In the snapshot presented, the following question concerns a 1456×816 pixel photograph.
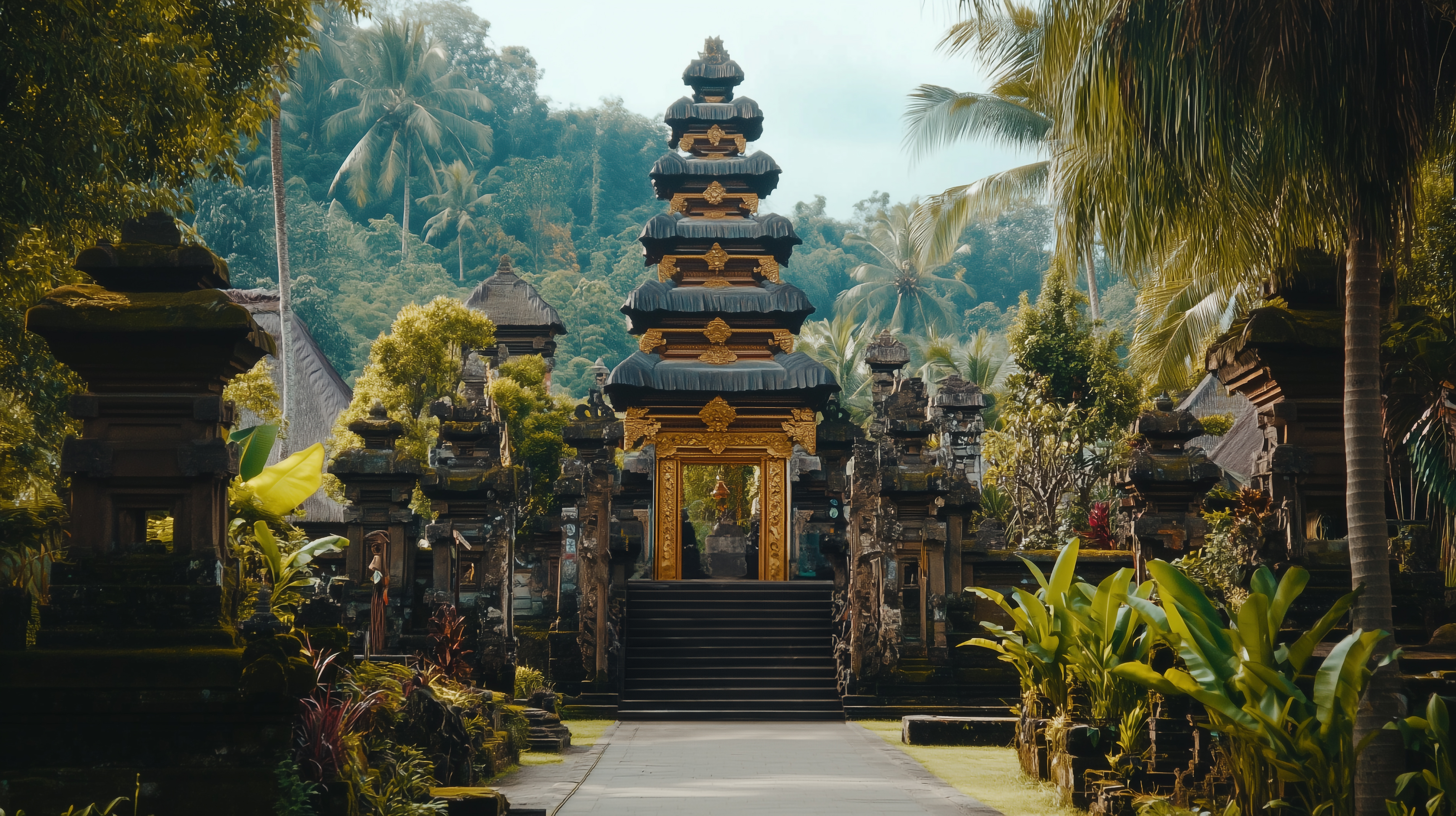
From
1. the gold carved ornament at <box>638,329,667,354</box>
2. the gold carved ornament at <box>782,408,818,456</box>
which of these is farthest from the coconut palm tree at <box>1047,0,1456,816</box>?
the gold carved ornament at <box>638,329,667,354</box>

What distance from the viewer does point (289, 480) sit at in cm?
909

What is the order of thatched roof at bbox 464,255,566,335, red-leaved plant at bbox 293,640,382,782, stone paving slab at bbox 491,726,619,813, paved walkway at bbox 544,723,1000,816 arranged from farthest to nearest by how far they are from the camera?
thatched roof at bbox 464,255,566,335, stone paving slab at bbox 491,726,619,813, paved walkway at bbox 544,723,1000,816, red-leaved plant at bbox 293,640,382,782

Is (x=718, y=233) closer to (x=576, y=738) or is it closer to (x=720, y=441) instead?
(x=720, y=441)

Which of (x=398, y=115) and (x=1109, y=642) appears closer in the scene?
(x=1109, y=642)

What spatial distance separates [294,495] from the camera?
30.0 ft

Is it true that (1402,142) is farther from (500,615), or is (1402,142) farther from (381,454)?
(381,454)

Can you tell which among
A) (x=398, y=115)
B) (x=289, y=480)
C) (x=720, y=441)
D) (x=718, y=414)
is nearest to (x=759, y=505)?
(x=720, y=441)

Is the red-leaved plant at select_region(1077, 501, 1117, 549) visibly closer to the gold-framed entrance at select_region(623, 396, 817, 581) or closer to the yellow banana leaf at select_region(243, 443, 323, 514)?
the gold-framed entrance at select_region(623, 396, 817, 581)

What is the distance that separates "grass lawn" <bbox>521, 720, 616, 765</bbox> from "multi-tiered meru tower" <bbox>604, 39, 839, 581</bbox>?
610cm

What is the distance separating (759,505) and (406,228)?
33.4m

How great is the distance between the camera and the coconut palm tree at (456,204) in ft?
171

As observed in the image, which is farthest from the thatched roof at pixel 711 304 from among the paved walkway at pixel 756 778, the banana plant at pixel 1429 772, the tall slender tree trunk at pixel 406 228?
the tall slender tree trunk at pixel 406 228

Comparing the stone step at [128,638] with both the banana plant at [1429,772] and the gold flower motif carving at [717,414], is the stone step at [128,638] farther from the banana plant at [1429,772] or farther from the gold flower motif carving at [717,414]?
the gold flower motif carving at [717,414]

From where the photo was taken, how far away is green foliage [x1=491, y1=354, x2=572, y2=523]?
22.7 meters
